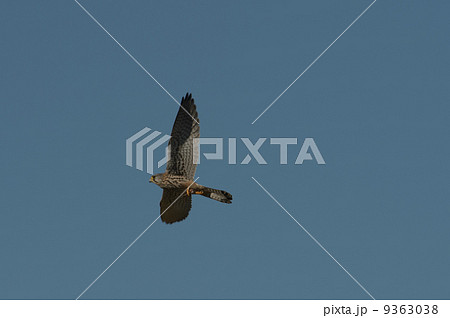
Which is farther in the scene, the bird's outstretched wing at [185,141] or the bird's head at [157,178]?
the bird's head at [157,178]

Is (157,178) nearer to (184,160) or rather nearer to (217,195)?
(184,160)

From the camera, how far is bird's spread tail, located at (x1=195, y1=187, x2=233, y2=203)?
20.1 m

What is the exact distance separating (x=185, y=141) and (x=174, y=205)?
2215mm

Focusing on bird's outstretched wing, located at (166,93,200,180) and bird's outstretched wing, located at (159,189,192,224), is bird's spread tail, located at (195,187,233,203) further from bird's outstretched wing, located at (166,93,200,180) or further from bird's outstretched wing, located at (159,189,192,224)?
bird's outstretched wing, located at (159,189,192,224)

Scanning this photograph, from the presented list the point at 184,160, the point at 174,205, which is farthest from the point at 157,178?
the point at 174,205

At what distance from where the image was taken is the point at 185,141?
20422 millimetres

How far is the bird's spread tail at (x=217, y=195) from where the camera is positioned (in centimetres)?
2007

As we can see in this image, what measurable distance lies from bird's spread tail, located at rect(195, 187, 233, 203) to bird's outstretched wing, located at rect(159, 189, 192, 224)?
43.1 inches

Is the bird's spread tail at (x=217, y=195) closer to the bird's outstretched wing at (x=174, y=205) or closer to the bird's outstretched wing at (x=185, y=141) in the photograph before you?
the bird's outstretched wing at (x=185, y=141)

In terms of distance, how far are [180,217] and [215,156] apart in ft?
6.29

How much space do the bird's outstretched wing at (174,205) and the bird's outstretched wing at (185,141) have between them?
0.96 metres

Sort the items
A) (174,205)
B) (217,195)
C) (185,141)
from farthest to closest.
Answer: (174,205) < (185,141) < (217,195)

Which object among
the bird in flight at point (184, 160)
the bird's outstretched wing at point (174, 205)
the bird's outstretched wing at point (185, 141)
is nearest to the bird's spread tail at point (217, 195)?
the bird in flight at point (184, 160)
